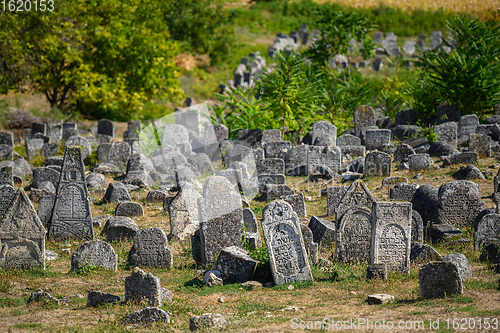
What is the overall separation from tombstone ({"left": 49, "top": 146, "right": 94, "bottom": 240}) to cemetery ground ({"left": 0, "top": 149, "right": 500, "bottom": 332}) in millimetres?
632

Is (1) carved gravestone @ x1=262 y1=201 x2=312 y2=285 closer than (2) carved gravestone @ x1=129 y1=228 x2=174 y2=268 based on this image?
Yes

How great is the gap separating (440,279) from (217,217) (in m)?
4.12

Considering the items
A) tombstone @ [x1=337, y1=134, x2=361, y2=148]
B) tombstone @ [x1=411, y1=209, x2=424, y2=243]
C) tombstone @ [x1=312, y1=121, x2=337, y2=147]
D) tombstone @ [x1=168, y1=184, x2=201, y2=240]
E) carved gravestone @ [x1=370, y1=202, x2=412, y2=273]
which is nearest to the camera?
carved gravestone @ [x1=370, y1=202, x2=412, y2=273]

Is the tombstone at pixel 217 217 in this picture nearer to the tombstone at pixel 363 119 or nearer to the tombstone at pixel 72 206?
the tombstone at pixel 72 206

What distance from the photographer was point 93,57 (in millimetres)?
26016

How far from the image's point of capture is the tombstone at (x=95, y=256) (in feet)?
31.9

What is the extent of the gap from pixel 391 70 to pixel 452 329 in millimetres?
28513

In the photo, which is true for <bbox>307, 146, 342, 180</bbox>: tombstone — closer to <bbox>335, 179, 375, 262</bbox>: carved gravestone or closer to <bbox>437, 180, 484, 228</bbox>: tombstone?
<bbox>437, 180, 484, 228</bbox>: tombstone

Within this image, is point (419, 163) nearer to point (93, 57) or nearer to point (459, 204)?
point (459, 204)

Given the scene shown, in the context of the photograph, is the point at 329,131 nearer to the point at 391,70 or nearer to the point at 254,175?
the point at 254,175

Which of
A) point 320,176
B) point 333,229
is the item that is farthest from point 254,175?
point 333,229

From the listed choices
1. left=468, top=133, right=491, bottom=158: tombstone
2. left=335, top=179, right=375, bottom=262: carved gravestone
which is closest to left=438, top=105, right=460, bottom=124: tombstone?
left=468, top=133, right=491, bottom=158: tombstone

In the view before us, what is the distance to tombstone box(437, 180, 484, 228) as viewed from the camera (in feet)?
37.2

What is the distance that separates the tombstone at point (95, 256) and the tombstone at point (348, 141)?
1067 cm
